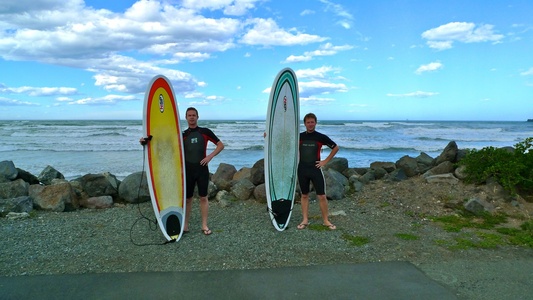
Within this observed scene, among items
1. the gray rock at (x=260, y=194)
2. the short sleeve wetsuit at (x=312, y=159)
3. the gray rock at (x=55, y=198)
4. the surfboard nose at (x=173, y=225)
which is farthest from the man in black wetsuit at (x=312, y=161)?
the gray rock at (x=55, y=198)

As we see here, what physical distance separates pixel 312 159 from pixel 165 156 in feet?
6.67

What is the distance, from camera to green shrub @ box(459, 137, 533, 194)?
22.2ft

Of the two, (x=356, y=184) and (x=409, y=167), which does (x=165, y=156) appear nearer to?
(x=356, y=184)

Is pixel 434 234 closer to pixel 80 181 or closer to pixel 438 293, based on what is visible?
pixel 438 293

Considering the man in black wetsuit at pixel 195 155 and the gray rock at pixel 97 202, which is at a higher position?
the man in black wetsuit at pixel 195 155

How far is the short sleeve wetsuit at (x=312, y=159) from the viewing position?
5.61 metres

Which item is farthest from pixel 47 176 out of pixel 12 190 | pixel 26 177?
pixel 12 190

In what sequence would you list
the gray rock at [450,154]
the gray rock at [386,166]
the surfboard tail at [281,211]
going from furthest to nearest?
the gray rock at [386,166] < the gray rock at [450,154] < the surfboard tail at [281,211]

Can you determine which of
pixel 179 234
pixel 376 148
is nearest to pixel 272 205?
pixel 179 234

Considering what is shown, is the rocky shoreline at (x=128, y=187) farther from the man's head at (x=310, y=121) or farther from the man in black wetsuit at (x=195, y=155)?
the man's head at (x=310, y=121)

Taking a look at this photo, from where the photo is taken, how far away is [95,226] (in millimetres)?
5844

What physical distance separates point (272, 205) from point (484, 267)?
9.32ft

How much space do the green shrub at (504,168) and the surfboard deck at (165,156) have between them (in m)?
5.27

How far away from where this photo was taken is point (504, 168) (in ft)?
Answer: 22.4
